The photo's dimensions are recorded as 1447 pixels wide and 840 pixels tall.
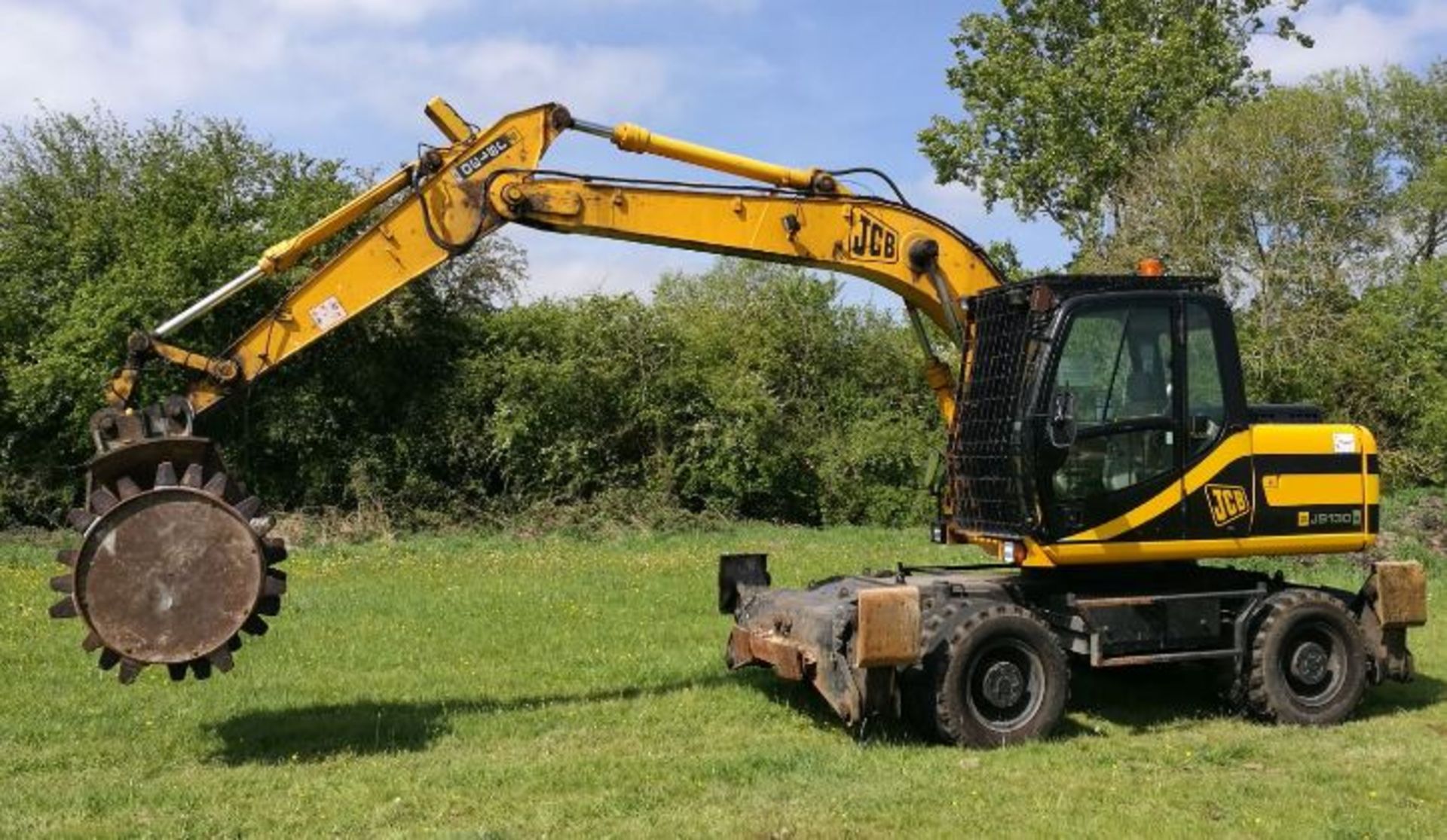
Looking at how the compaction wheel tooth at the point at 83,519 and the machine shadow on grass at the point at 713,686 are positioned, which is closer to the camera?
the compaction wheel tooth at the point at 83,519

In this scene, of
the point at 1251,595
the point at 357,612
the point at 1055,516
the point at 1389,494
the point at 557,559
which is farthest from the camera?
the point at 1389,494

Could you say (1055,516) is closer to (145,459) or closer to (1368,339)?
(145,459)

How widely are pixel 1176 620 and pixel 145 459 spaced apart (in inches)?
250

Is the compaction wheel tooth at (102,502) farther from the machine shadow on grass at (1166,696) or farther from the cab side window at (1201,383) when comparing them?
the cab side window at (1201,383)

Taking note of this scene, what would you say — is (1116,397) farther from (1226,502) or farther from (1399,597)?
(1399,597)

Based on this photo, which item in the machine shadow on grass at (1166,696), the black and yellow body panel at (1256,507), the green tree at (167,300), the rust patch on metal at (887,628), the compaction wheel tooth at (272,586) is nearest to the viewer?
the compaction wheel tooth at (272,586)

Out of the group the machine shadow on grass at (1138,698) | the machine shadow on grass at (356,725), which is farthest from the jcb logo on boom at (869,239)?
the machine shadow on grass at (356,725)

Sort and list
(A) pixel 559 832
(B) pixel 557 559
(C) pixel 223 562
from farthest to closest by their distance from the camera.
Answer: (B) pixel 557 559 < (C) pixel 223 562 < (A) pixel 559 832

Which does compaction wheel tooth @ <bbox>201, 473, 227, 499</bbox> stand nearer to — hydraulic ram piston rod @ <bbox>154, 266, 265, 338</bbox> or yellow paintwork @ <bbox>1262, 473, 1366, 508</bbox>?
hydraulic ram piston rod @ <bbox>154, 266, 265, 338</bbox>

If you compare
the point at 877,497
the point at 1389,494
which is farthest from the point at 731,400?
the point at 1389,494

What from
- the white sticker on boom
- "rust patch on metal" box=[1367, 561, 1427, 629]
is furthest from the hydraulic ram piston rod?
"rust patch on metal" box=[1367, 561, 1427, 629]

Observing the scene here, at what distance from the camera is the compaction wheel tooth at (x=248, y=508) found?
6.97 m

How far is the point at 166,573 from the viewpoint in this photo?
6766mm

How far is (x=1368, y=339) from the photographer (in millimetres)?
23797
